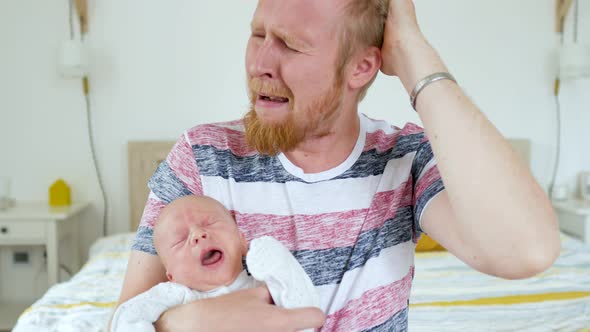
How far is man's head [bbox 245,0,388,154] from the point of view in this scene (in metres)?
1.05

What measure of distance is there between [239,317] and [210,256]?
5.9 inches

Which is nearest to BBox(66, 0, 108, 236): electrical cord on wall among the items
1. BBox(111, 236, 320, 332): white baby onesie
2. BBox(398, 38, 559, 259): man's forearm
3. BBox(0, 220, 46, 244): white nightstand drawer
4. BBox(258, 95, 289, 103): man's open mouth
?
BBox(0, 220, 46, 244): white nightstand drawer

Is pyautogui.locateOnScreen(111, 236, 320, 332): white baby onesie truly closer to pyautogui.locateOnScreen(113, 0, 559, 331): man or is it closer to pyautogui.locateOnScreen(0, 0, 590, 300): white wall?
pyautogui.locateOnScreen(113, 0, 559, 331): man

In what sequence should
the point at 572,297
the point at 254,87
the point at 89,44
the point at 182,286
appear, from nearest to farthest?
1. the point at 182,286
2. the point at 254,87
3. the point at 572,297
4. the point at 89,44

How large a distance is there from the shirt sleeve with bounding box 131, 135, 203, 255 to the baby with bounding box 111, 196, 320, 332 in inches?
1.5

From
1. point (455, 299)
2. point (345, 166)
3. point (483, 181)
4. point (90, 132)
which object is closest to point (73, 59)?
point (90, 132)

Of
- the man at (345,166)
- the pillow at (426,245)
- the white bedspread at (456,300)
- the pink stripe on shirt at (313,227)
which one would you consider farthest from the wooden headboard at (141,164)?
the pink stripe on shirt at (313,227)

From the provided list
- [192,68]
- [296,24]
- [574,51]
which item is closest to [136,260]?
[296,24]

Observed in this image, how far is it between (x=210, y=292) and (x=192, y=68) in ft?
7.97

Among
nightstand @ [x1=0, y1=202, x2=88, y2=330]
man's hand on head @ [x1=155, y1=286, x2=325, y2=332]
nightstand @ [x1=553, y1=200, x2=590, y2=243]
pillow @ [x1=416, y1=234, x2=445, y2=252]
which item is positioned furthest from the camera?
nightstand @ [x1=553, y1=200, x2=590, y2=243]

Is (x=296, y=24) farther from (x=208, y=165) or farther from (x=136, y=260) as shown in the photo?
(x=136, y=260)

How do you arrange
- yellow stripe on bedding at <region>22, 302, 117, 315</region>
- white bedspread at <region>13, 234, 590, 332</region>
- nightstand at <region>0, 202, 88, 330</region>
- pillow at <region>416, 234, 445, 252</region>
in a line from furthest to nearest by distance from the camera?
1. nightstand at <region>0, 202, 88, 330</region>
2. pillow at <region>416, 234, 445, 252</region>
3. yellow stripe on bedding at <region>22, 302, 117, 315</region>
4. white bedspread at <region>13, 234, 590, 332</region>

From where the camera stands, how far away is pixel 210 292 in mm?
964

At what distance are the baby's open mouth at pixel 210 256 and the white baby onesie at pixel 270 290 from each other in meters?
0.08
